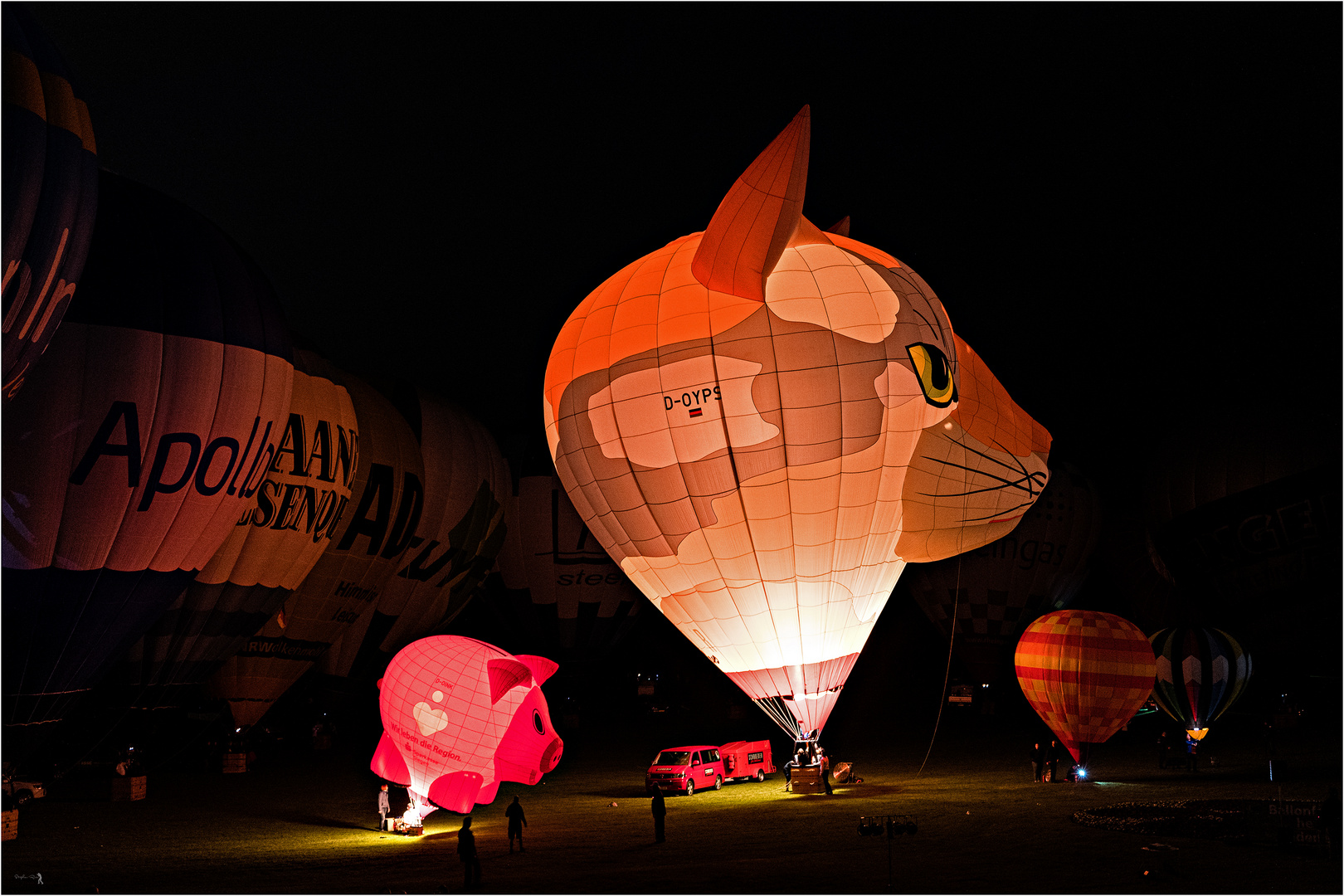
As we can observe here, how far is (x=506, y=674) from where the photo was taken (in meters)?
11.6

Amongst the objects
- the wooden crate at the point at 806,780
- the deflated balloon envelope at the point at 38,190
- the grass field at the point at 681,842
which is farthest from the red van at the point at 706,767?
the deflated balloon envelope at the point at 38,190

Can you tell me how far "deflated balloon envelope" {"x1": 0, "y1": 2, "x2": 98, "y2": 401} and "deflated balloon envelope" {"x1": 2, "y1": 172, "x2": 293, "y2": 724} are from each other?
135cm

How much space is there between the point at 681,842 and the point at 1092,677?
25.6ft

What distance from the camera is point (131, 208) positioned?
11.0 metres

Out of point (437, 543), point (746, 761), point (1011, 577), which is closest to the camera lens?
point (746, 761)

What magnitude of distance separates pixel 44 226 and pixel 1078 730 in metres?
13.6

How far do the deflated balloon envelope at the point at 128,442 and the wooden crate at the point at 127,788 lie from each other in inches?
166

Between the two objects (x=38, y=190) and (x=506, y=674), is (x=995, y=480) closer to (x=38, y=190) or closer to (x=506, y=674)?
(x=506, y=674)

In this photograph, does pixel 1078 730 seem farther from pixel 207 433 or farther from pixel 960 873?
pixel 207 433

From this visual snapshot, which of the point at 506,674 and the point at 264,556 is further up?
the point at 264,556

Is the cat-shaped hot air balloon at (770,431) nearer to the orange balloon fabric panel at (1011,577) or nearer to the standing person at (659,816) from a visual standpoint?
the standing person at (659,816)

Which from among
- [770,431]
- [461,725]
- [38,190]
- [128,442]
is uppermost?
[38,190]

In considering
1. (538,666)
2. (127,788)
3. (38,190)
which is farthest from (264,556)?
(38,190)

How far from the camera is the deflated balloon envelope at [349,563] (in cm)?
1627
